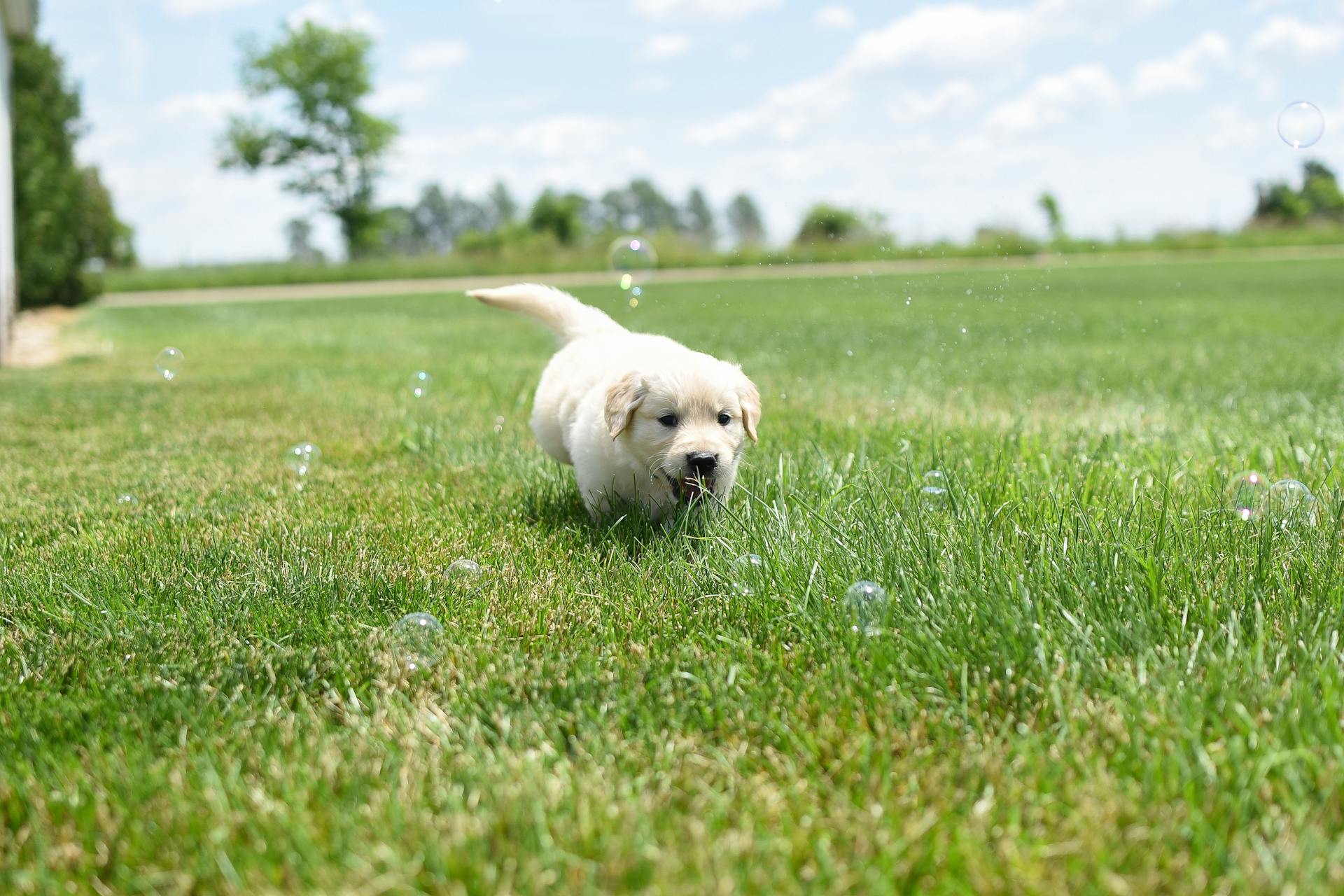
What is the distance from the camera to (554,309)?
160 inches

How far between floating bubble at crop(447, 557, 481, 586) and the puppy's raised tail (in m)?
1.49

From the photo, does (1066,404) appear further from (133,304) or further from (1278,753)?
(133,304)

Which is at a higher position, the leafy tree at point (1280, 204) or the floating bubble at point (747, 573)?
the leafy tree at point (1280, 204)

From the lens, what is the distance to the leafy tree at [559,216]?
52.9 metres

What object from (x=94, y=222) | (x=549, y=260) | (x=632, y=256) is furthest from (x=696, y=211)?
(x=632, y=256)

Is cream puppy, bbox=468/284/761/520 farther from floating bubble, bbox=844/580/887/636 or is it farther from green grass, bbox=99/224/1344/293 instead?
green grass, bbox=99/224/1344/293

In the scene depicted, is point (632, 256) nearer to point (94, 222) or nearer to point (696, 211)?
point (94, 222)

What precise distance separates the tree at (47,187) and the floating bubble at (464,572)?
49.3ft

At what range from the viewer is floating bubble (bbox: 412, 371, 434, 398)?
5145mm

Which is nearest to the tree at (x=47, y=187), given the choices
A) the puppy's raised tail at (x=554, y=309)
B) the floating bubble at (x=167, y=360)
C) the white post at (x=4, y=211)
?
the white post at (x=4, y=211)

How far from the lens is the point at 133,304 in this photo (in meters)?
24.9

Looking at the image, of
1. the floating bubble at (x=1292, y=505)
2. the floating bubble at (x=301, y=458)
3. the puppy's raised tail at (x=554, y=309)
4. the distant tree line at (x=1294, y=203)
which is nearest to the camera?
the floating bubble at (x=1292, y=505)

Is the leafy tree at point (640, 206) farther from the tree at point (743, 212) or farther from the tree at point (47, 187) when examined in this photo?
the tree at point (47, 187)

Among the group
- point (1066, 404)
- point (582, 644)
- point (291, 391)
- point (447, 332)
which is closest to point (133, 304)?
point (447, 332)
